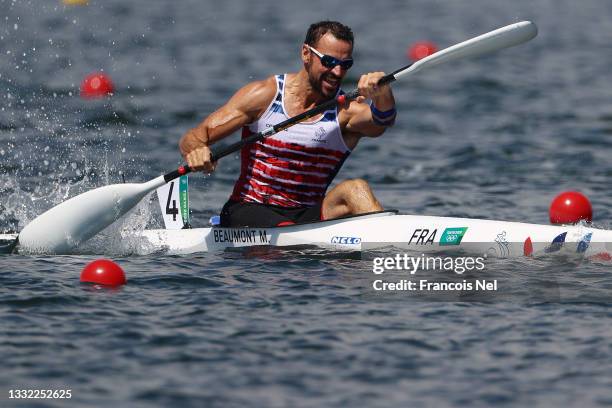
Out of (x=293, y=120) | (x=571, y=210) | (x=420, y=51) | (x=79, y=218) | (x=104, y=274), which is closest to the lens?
(x=104, y=274)

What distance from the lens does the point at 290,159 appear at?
10.1 m

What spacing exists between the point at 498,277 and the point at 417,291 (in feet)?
2.27

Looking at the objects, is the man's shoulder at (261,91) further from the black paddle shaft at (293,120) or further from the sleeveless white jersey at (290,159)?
the black paddle shaft at (293,120)

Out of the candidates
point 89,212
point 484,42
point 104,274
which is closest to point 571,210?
point 484,42

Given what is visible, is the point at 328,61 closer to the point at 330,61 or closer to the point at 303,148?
the point at 330,61

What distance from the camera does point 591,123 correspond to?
61.7 ft

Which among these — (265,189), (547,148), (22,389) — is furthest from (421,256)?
(547,148)

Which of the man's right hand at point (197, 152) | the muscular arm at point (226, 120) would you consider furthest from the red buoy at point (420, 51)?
the man's right hand at point (197, 152)

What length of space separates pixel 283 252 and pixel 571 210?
3.67m

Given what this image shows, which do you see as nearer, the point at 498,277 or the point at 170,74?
the point at 498,277

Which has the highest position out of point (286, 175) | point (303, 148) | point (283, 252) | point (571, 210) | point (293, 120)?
point (293, 120)

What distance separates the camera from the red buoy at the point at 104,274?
30.0 ft

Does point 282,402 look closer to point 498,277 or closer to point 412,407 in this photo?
point 412,407

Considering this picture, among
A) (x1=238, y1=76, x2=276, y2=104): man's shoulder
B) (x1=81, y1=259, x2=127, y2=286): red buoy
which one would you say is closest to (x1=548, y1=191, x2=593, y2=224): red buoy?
(x1=238, y1=76, x2=276, y2=104): man's shoulder
